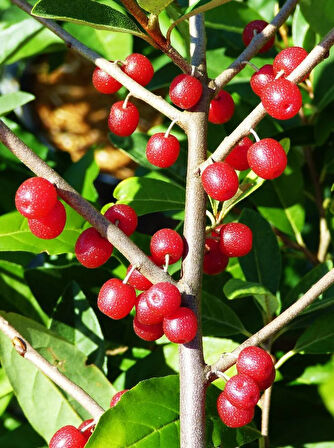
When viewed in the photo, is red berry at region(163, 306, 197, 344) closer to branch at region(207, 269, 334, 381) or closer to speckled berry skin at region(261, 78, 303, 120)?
branch at region(207, 269, 334, 381)

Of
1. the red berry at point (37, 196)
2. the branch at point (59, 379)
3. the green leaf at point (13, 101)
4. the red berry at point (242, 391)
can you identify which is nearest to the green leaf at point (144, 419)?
the branch at point (59, 379)

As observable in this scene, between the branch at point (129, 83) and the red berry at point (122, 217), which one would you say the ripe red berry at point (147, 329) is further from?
the branch at point (129, 83)

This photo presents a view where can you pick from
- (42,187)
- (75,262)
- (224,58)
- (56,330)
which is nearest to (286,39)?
(224,58)

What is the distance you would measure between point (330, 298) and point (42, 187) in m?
0.51

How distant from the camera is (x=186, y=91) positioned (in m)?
0.77

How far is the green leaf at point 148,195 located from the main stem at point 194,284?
1.01ft

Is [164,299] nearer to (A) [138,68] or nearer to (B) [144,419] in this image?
(B) [144,419]

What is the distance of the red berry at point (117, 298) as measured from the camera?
743 millimetres

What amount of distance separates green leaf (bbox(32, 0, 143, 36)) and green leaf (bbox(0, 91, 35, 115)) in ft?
1.39

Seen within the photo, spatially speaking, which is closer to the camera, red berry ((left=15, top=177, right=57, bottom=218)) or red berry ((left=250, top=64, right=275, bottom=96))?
red berry ((left=15, top=177, right=57, bottom=218))

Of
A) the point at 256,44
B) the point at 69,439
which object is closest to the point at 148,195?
the point at 256,44

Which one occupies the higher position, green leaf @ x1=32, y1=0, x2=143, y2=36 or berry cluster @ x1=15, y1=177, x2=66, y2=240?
green leaf @ x1=32, y1=0, x2=143, y2=36

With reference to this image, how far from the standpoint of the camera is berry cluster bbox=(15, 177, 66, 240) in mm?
680

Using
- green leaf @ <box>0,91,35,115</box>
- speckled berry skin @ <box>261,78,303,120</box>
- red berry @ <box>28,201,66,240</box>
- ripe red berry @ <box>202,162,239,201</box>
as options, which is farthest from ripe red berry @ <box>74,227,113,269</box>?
green leaf @ <box>0,91,35,115</box>
